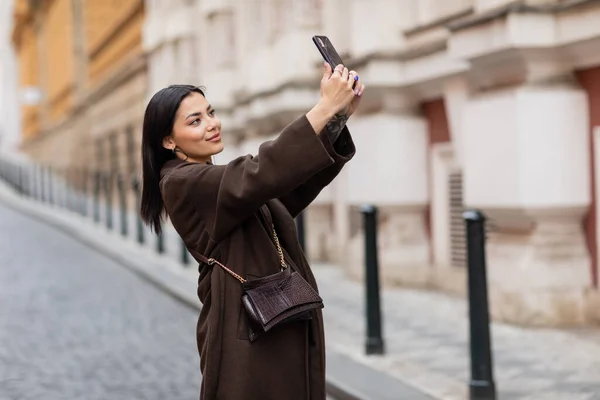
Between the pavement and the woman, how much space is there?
258 centimetres

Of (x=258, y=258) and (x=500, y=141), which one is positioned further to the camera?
(x=500, y=141)

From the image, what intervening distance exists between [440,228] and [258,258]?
7489 mm

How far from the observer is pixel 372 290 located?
6.57m

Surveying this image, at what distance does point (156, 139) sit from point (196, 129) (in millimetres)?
141

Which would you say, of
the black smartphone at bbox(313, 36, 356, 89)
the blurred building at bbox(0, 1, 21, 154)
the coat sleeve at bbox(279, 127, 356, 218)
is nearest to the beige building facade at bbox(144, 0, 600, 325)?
the coat sleeve at bbox(279, 127, 356, 218)

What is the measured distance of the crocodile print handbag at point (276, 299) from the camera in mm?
2695

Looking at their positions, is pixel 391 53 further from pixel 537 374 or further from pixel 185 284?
pixel 537 374

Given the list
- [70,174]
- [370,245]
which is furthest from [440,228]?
[70,174]

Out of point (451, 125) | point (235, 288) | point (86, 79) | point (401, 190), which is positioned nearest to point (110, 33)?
point (86, 79)

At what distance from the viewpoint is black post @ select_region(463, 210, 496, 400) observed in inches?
204

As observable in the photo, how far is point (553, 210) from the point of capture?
7.60 m

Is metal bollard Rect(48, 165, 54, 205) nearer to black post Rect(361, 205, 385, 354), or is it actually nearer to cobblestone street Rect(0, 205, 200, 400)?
cobblestone street Rect(0, 205, 200, 400)

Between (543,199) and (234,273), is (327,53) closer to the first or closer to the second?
(234,273)

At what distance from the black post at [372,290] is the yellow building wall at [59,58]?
36.1m
